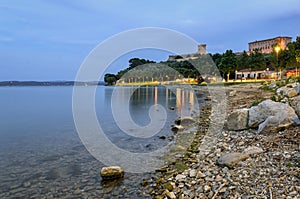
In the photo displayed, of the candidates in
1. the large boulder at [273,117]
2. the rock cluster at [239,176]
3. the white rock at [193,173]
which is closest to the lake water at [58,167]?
the rock cluster at [239,176]

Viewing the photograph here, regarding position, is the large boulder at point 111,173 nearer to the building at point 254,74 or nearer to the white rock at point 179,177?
the white rock at point 179,177

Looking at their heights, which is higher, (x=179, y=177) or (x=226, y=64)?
(x=226, y=64)

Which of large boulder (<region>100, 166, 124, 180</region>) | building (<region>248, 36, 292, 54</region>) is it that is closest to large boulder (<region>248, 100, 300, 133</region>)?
large boulder (<region>100, 166, 124, 180</region>)

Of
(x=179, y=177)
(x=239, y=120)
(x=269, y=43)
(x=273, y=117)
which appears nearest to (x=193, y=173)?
(x=179, y=177)

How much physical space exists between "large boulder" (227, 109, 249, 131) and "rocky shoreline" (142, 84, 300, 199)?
1.89m

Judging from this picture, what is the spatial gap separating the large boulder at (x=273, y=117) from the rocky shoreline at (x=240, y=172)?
11.1 inches

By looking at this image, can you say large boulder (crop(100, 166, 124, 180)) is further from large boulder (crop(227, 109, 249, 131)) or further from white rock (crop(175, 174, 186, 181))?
large boulder (crop(227, 109, 249, 131))

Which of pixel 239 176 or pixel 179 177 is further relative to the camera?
pixel 179 177

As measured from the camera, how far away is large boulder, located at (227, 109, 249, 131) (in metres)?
11.6

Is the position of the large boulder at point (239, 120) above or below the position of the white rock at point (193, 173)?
above

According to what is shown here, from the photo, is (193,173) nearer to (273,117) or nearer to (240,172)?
(240,172)

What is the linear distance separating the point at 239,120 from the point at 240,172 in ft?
18.6

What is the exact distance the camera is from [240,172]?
6.55m

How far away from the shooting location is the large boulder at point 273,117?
9.20 m
